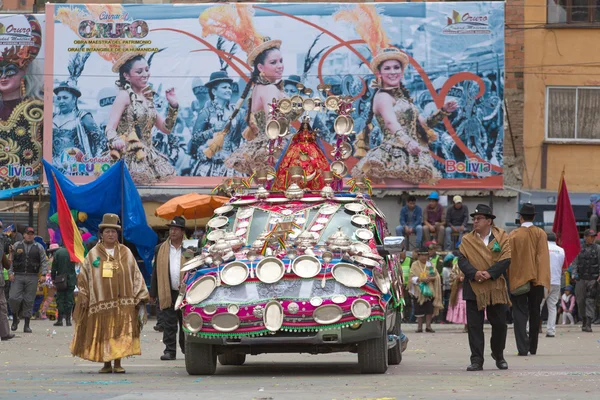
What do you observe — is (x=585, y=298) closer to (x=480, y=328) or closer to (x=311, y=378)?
(x=480, y=328)

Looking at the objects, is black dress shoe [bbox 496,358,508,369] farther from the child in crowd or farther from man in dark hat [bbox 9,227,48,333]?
the child in crowd

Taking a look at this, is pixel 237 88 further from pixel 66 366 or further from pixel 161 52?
pixel 66 366

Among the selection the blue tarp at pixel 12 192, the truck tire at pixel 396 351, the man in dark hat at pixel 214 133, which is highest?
the man in dark hat at pixel 214 133

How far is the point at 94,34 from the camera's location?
118 ft

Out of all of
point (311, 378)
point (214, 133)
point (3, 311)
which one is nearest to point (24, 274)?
point (3, 311)

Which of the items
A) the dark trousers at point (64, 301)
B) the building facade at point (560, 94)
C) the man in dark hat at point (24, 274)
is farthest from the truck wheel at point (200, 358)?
the building facade at point (560, 94)

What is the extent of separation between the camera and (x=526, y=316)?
1770 centimetres

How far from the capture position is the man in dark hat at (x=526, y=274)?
58.0 ft

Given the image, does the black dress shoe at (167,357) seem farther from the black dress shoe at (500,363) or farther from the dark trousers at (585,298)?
the dark trousers at (585,298)

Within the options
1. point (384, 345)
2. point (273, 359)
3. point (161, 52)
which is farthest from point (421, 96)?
point (384, 345)

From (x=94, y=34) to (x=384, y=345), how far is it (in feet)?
76.2

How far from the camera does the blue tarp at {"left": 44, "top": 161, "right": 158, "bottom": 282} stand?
86.6ft

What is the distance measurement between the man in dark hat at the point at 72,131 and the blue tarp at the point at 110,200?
299 inches

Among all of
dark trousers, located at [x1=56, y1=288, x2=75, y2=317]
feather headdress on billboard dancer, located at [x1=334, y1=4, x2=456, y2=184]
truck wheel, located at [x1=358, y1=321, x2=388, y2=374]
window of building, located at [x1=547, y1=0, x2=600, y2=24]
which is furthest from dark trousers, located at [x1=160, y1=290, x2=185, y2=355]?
window of building, located at [x1=547, y1=0, x2=600, y2=24]
